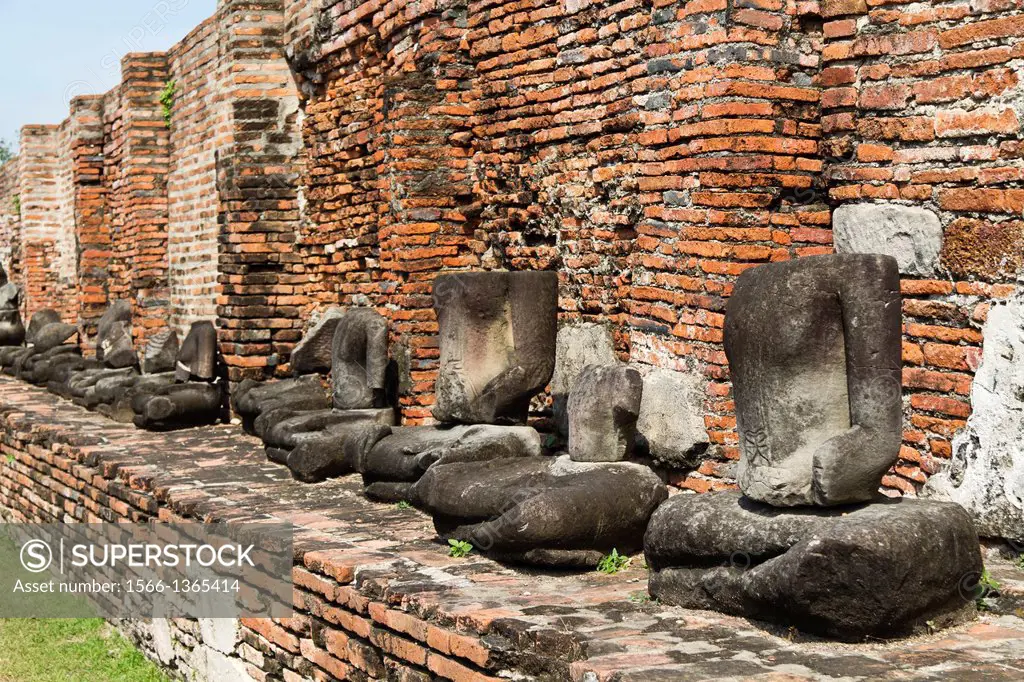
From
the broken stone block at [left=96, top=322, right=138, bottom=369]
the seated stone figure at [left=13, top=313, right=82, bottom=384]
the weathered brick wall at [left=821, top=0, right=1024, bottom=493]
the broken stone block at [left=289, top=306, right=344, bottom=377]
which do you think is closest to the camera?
the weathered brick wall at [left=821, top=0, right=1024, bottom=493]

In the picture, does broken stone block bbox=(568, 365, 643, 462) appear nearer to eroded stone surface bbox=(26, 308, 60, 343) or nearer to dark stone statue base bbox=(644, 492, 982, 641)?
dark stone statue base bbox=(644, 492, 982, 641)

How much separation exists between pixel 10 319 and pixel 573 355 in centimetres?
1270

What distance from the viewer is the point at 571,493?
4742 mm

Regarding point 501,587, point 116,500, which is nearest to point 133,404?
point 116,500

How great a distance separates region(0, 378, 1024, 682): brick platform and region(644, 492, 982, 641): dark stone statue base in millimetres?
77

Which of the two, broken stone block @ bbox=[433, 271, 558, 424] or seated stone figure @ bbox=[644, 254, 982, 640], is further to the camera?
broken stone block @ bbox=[433, 271, 558, 424]

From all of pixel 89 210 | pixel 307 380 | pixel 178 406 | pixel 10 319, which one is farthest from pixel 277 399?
pixel 10 319

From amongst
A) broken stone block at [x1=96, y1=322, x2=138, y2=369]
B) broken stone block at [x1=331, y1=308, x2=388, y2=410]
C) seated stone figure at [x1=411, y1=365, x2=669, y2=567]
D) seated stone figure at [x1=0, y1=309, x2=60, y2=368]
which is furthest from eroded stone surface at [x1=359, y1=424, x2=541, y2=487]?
seated stone figure at [x1=0, y1=309, x2=60, y2=368]

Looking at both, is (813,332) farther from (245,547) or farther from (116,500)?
(116,500)

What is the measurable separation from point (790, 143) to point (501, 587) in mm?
2550

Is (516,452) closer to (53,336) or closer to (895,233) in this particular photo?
(895,233)

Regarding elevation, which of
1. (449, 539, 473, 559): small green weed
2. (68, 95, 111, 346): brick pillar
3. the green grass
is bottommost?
the green grass

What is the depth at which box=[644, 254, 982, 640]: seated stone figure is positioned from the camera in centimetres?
362

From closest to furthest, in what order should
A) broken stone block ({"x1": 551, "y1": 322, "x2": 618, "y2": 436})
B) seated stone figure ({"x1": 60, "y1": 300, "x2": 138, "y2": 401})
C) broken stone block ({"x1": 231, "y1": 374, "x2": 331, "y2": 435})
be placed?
broken stone block ({"x1": 551, "y1": 322, "x2": 618, "y2": 436}) → broken stone block ({"x1": 231, "y1": 374, "x2": 331, "y2": 435}) → seated stone figure ({"x1": 60, "y1": 300, "x2": 138, "y2": 401})
